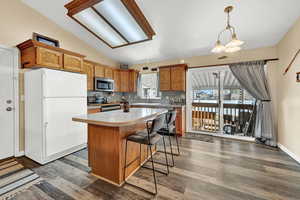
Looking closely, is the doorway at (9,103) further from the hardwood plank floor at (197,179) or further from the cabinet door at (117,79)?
the cabinet door at (117,79)

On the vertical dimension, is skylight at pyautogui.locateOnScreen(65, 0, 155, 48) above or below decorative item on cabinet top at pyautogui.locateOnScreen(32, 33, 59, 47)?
above

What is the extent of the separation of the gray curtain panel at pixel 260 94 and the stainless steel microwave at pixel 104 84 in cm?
393

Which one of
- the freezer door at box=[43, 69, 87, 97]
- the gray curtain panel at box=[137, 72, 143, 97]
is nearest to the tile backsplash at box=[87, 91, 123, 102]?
the gray curtain panel at box=[137, 72, 143, 97]

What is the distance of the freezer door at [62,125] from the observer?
2.27 m

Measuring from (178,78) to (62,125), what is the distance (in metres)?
3.31

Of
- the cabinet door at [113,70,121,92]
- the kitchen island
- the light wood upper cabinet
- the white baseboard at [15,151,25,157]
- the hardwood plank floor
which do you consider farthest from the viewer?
the cabinet door at [113,70,121,92]

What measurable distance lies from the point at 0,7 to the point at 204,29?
401 centimetres

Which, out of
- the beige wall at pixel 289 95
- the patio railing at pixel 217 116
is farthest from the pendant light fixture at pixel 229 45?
the patio railing at pixel 217 116

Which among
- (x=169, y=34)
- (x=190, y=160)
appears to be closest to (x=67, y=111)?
(x=190, y=160)

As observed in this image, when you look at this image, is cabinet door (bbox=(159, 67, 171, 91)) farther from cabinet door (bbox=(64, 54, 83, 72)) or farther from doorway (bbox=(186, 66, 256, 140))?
cabinet door (bbox=(64, 54, 83, 72))

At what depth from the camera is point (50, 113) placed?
7.50ft

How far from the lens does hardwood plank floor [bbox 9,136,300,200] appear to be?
5.10ft

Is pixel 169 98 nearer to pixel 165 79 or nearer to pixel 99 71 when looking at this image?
pixel 165 79

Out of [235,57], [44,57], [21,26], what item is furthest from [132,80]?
[235,57]
